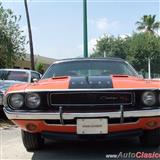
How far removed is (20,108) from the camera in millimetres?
6148

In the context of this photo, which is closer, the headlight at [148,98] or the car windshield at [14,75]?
the headlight at [148,98]

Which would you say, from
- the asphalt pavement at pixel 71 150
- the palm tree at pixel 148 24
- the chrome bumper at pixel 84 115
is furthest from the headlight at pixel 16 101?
the palm tree at pixel 148 24

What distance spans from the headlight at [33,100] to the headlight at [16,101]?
0.31 feet

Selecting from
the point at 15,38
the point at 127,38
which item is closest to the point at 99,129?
the point at 15,38

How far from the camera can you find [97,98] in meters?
5.96

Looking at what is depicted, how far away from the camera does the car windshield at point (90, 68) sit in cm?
758

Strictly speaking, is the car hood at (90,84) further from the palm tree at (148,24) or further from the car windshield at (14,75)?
the palm tree at (148,24)

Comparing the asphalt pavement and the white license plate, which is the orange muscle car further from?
the asphalt pavement

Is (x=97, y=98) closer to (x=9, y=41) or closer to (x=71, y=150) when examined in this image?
(x=71, y=150)

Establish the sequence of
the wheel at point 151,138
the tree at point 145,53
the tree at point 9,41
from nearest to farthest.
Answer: the wheel at point 151,138 → the tree at point 9,41 → the tree at point 145,53

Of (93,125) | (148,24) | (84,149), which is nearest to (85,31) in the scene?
(84,149)

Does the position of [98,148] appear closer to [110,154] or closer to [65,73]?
[110,154]

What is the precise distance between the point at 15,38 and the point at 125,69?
19802mm

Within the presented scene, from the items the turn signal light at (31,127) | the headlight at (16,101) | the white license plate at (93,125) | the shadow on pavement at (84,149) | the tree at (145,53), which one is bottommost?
the tree at (145,53)
